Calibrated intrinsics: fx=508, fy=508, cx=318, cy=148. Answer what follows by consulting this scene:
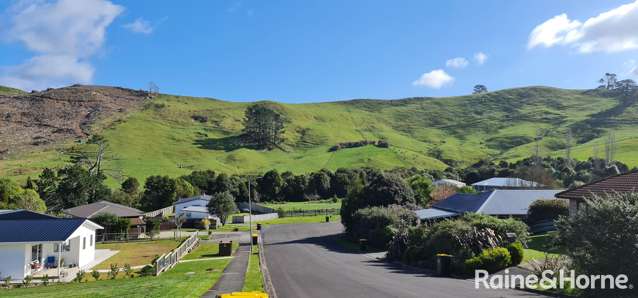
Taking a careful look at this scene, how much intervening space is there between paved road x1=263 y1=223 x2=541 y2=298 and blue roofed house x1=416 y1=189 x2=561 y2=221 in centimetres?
1070

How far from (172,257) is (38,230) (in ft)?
29.8

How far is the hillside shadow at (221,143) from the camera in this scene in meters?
153

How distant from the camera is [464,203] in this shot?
160ft

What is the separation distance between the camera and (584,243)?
16.4 m

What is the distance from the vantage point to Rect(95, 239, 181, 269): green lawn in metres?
37.6

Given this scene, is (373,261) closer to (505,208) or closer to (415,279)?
(415,279)

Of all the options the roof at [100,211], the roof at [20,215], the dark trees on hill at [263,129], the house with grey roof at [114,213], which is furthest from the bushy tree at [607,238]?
the dark trees on hill at [263,129]

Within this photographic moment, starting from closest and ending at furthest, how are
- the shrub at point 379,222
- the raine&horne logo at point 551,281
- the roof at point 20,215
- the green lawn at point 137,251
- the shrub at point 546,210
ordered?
the raine&horne logo at point 551,281 < the green lawn at point 137,251 < the roof at point 20,215 < the shrub at point 546,210 < the shrub at point 379,222

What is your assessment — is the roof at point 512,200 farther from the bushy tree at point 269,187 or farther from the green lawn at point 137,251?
the bushy tree at point 269,187

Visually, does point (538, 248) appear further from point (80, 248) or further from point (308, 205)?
point (308, 205)

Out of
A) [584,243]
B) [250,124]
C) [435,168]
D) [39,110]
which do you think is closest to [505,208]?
[584,243]

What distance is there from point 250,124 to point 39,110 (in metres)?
82.0

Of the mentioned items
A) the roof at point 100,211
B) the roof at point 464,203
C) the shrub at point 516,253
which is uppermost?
the roof at point 464,203

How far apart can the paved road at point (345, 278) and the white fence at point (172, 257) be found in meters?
6.33
